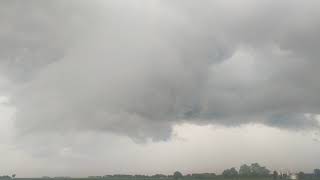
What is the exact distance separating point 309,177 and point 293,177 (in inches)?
2498

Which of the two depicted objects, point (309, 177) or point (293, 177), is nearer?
point (293, 177)

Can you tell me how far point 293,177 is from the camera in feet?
358

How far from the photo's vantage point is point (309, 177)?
16662 centimetres
